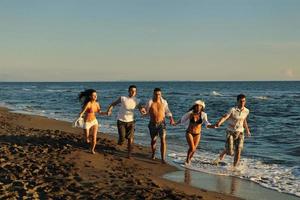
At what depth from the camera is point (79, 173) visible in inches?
319

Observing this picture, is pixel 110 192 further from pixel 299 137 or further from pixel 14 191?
pixel 299 137

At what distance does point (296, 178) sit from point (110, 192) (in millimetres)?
4523

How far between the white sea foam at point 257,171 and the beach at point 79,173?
92 cm

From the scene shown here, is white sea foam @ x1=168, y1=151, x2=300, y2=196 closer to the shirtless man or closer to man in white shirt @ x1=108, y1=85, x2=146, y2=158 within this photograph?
the shirtless man

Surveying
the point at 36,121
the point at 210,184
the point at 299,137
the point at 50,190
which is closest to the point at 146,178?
the point at 210,184

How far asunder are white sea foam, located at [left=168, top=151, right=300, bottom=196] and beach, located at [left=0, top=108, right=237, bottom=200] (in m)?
0.92

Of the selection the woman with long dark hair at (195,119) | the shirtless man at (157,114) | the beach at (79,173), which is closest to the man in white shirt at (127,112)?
the shirtless man at (157,114)

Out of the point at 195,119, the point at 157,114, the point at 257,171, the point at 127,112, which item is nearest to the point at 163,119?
the point at 157,114

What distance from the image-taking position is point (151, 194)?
22.0 feet

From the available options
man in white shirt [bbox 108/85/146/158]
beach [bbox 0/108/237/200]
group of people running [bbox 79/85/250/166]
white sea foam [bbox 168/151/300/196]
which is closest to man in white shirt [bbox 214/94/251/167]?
group of people running [bbox 79/85/250/166]

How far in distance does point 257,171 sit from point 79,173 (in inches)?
165

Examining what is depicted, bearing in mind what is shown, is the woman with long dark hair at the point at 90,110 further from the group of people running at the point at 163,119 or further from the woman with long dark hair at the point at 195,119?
the woman with long dark hair at the point at 195,119

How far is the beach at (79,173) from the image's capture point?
6727 millimetres

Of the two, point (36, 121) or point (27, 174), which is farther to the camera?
point (36, 121)
